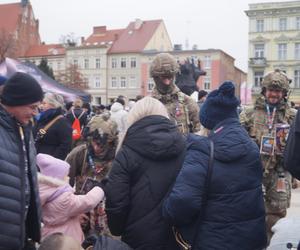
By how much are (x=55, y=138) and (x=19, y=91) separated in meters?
2.95

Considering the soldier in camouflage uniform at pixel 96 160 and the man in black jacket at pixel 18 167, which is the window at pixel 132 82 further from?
the man in black jacket at pixel 18 167

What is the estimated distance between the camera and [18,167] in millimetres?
2855

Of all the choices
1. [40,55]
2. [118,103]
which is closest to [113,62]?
[40,55]

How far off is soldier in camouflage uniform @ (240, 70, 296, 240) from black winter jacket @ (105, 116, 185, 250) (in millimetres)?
1589

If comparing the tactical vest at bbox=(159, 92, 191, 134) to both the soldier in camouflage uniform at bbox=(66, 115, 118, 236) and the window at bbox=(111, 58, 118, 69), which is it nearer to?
the soldier in camouflage uniform at bbox=(66, 115, 118, 236)

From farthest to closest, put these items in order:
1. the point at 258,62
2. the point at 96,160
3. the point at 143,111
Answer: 1. the point at 258,62
2. the point at 96,160
3. the point at 143,111

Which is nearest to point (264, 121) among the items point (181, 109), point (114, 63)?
point (181, 109)

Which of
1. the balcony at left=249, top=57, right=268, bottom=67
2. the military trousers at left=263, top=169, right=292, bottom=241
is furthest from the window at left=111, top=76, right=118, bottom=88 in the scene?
the military trousers at left=263, top=169, right=292, bottom=241

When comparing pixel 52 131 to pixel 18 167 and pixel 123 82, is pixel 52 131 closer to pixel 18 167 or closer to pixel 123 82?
pixel 18 167

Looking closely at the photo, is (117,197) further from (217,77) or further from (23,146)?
(217,77)

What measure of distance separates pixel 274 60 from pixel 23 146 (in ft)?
192

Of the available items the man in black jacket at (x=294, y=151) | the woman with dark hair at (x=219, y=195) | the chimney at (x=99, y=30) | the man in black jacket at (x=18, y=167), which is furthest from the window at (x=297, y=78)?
the man in black jacket at (x=294, y=151)

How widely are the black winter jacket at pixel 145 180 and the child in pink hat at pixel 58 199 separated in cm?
37

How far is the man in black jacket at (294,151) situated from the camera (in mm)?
2395
